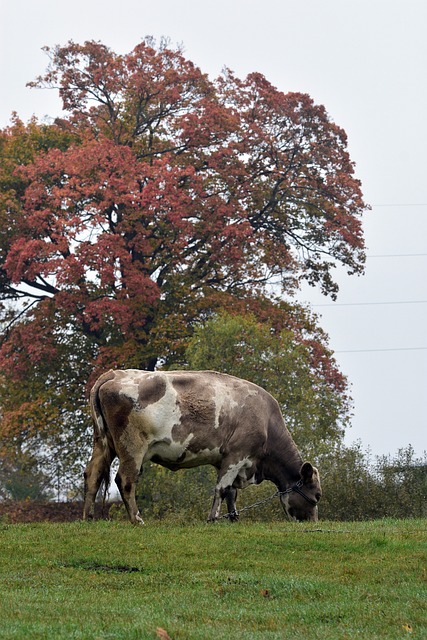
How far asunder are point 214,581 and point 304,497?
8.35m

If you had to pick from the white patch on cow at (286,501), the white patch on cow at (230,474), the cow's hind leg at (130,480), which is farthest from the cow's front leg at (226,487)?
the cow's hind leg at (130,480)

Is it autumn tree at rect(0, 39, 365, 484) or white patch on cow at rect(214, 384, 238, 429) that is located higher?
autumn tree at rect(0, 39, 365, 484)

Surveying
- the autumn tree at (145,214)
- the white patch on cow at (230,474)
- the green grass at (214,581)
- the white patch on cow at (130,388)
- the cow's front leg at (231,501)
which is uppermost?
the autumn tree at (145,214)

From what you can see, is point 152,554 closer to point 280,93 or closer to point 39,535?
point 39,535

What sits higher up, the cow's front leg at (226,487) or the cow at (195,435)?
the cow at (195,435)

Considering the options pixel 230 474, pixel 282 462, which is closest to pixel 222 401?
pixel 230 474

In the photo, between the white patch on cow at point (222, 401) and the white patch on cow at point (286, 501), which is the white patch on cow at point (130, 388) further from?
the white patch on cow at point (286, 501)

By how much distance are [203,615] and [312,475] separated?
1027cm

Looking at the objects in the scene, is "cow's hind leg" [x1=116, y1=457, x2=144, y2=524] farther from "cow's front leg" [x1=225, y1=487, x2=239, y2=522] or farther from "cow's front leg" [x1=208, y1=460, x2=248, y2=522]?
"cow's front leg" [x1=225, y1=487, x2=239, y2=522]

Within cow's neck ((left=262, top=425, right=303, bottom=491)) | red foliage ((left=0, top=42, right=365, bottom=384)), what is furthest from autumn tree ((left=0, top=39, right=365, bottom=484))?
cow's neck ((left=262, top=425, right=303, bottom=491))

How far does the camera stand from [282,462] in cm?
2136

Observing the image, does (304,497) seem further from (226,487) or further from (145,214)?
(145,214)

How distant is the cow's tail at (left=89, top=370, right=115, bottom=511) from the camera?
19.6 meters

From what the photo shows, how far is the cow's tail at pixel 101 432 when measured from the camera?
773 inches
